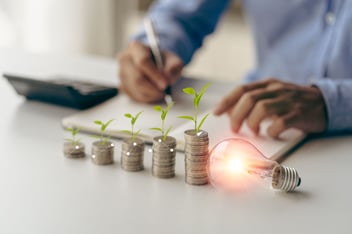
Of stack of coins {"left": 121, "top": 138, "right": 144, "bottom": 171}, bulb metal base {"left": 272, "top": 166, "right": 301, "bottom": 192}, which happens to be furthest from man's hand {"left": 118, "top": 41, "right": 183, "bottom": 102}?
bulb metal base {"left": 272, "top": 166, "right": 301, "bottom": 192}

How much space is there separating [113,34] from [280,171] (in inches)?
95.8

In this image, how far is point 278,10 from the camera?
1673mm

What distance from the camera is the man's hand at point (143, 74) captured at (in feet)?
4.38

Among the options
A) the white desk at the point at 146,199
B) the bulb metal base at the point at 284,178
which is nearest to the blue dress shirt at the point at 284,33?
the white desk at the point at 146,199

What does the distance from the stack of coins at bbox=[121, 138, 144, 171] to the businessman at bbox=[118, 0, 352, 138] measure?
8.4 inches

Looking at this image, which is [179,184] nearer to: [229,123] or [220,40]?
[229,123]

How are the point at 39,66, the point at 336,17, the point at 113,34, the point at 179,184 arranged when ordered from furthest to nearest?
the point at 113,34 → the point at 39,66 → the point at 336,17 → the point at 179,184

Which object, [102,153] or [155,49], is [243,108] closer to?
[102,153]

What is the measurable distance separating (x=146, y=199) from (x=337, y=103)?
18.1 inches

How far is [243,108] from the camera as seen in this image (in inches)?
45.2

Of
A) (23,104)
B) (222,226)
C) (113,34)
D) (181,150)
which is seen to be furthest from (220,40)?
(222,226)

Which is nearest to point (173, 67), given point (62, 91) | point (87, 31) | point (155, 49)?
point (155, 49)

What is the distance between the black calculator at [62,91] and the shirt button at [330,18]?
525 mm

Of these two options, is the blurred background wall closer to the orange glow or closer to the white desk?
the white desk
